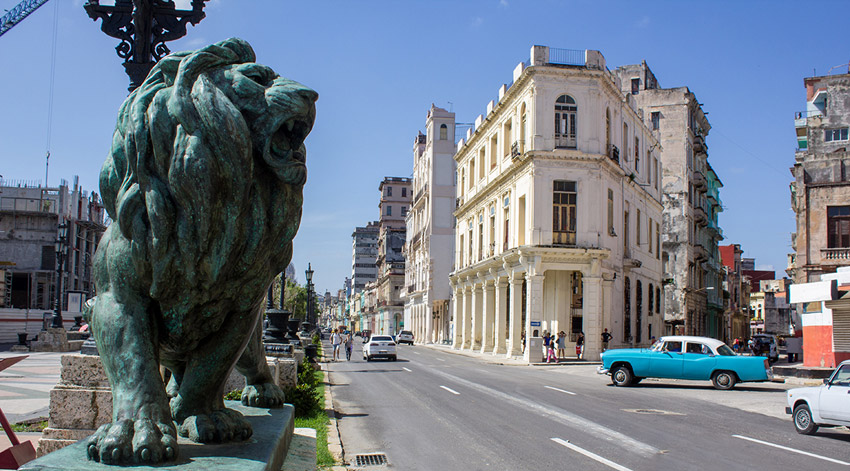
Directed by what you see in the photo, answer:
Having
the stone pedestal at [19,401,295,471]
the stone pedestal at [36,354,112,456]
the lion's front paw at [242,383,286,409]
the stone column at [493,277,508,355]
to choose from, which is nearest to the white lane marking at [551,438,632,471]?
the stone pedestal at [36,354,112,456]

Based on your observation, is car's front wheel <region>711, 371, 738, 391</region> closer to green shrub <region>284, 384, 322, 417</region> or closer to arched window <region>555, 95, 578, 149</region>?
green shrub <region>284, 384, 322, 417</region>

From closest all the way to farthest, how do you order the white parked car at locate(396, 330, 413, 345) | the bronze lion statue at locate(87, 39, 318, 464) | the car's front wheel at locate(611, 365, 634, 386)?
the bronze lion statue at locate(87, 39, 318, 464) < the car's front wheel at locate(611, 365, 634, 386) < the white parked car at locate(396, 330, 413, 345)

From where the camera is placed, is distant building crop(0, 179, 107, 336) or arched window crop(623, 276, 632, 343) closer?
arched window crop(623, 276, 632, 343)

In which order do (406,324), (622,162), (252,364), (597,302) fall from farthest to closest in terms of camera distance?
(406,324), (622,162), (597,302), (252,364)

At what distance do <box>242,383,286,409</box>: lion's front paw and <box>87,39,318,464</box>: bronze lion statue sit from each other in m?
0.83

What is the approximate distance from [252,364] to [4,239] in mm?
67253

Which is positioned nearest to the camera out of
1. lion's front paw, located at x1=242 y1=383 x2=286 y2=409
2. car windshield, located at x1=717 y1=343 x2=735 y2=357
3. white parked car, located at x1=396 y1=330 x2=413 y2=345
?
lion's front paw, located at x1=242 y1=383 x2=286 y2=409

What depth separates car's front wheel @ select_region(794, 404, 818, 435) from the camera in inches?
449

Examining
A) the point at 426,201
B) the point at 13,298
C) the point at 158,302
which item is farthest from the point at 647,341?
the point at 13,298

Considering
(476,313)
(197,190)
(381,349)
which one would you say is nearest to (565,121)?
(381,349)

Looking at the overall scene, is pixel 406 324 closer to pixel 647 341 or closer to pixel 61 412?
pixel 647 341

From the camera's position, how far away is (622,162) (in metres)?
40.2

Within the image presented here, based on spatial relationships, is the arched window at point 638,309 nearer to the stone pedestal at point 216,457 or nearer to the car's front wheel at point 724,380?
the car's front wheel at point 724,380

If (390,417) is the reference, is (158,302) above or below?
above
